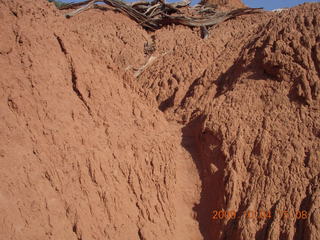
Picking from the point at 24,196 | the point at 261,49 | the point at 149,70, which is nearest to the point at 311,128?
the point at 261,49

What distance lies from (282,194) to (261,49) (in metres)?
2.34

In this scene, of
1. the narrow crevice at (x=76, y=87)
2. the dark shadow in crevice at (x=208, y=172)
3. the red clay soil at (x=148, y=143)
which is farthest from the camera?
the narrow crevice at (x=76, y=87)

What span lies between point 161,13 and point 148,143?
7.09 m

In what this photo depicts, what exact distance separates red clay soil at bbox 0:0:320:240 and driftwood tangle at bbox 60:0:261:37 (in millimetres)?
4820

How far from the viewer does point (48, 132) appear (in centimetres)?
463

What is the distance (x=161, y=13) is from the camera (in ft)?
38.5

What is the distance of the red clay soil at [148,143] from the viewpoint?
4301 millimetres

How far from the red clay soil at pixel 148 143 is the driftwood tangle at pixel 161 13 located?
4820 mm

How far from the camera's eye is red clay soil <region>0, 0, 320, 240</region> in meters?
4.30

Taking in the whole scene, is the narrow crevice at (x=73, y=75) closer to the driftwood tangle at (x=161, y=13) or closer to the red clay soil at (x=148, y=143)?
the red clay soil at (x=148, y=143)

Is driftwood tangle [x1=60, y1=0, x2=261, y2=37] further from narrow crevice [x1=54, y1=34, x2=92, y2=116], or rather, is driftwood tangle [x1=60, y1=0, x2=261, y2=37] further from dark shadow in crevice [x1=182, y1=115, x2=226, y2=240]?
narrow crevice [x1=54, y1=34, x2=92, y2=116]
